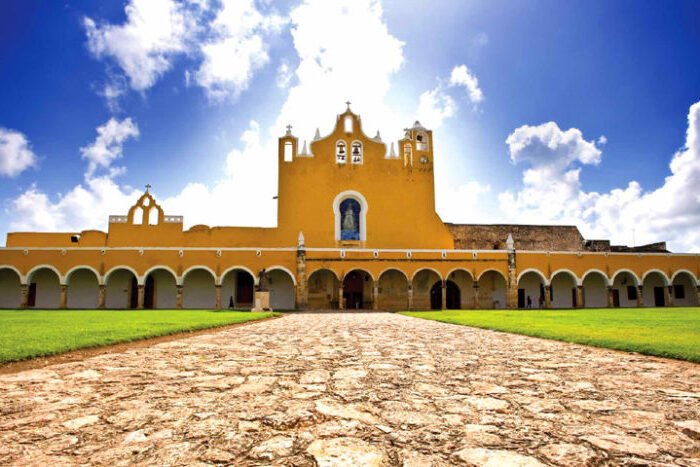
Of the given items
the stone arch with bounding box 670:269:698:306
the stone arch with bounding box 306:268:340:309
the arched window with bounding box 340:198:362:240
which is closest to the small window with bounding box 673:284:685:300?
the stone arch with bounding box 670:269:698:306

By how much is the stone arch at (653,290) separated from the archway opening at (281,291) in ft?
72.9

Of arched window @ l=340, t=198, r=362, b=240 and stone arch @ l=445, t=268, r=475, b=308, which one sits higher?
arched window @ l=340, t=198, r=362, b=240

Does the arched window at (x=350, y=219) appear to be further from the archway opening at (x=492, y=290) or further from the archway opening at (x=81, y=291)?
the archway opening at (x=81, y=291)

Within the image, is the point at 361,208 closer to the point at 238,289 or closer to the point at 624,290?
the point at 238,289

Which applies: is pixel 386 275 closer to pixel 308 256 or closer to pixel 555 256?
pixel 308 256

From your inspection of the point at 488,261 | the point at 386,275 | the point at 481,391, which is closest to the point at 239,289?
the point at 386,275

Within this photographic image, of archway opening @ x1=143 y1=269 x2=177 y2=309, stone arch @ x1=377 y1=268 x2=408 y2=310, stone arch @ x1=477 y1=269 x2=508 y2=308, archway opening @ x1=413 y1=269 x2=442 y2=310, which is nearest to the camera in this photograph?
archway opening @ x1=143 y1=269 x2=177 y2=309

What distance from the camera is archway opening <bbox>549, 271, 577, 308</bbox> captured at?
2602 cm

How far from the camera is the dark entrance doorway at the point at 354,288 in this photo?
24.9 meters

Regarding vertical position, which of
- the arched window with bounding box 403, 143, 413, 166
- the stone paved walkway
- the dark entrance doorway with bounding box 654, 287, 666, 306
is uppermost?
the arched window with bounding box 403, 143, 413, 166

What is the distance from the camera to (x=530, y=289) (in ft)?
85.9

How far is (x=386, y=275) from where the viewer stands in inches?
981

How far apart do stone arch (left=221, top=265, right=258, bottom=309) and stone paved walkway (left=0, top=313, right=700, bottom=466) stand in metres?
20.5

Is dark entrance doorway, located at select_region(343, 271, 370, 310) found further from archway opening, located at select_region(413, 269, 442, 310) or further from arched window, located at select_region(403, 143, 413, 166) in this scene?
arched window, located at select_region(403, 143, 413, 166)
